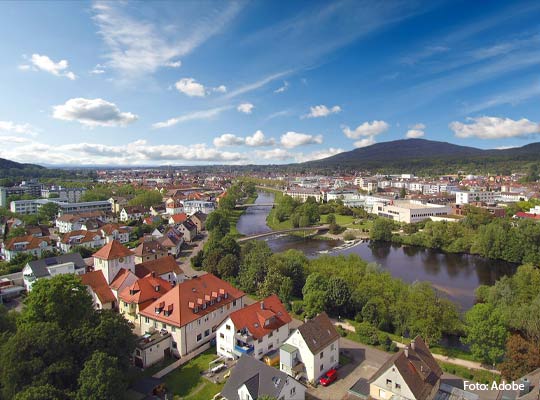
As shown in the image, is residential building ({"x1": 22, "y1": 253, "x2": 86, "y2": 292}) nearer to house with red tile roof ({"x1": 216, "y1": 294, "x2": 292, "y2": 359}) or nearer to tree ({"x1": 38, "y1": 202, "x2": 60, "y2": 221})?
house with red tile roof ({"x1": 216, "y1": 294, "x2": 292, "y2": 359})

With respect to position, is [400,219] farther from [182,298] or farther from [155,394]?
[155,394]

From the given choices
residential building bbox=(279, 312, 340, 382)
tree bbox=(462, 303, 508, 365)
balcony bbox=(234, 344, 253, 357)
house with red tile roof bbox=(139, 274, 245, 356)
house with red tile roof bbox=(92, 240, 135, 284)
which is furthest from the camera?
house with red tile roof bbox=(92, 240, 135, 284)

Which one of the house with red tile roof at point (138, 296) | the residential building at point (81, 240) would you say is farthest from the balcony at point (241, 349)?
the residential building at point (81, 240)

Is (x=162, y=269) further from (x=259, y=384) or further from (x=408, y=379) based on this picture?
(x=408, y=379)

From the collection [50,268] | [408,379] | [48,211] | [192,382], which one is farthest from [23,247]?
[408,379]

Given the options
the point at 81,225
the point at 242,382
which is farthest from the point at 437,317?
the point at 81,225

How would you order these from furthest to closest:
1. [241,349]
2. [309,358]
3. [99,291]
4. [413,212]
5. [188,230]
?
[413,212], [188,230], [99,291], [241,349], [309,358]

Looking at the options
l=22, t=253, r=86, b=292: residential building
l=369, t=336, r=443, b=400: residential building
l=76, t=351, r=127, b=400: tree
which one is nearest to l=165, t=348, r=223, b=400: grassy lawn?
l=76, t=351, r=127, b=400: tree
